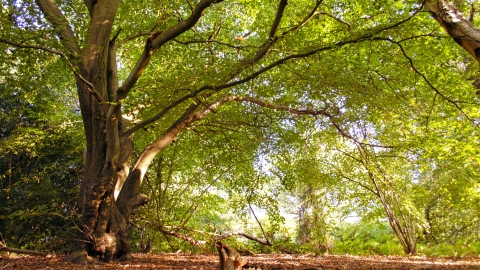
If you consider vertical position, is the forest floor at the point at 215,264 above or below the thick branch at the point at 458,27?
below

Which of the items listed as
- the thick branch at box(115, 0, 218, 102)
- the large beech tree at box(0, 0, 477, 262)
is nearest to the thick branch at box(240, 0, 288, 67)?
the large beech tree at box(0, 0, 477, 262)

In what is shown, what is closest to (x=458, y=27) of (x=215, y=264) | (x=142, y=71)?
(x=142, y=71)

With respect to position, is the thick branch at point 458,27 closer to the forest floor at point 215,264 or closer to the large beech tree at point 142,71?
the large beech tree at point 142,71

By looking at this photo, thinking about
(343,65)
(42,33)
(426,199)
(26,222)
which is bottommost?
(26,222)

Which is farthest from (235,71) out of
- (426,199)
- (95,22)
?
(426,199)

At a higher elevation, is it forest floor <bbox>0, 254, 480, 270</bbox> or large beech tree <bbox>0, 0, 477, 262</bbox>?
large beech tree <bbox>0, 0, 477, 262</bbox>

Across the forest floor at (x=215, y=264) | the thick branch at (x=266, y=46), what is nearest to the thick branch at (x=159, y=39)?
the thick branch at (x=266, y=46)

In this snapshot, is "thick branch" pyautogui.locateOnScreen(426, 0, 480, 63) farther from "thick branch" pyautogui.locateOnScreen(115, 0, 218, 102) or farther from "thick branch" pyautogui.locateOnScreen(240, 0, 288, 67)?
"thick branch" pyautogui.locateOnScreen(115, 0, 218, 102)

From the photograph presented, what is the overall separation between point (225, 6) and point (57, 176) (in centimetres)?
648

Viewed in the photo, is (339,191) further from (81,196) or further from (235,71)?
(81,196)

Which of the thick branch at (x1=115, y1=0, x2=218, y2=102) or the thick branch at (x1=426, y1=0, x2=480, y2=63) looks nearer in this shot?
the thick branch at (x1=426, y1=0, x2=480, y2=63)

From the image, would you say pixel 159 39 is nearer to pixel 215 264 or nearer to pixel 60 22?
pixel 60 22

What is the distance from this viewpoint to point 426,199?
10.2m

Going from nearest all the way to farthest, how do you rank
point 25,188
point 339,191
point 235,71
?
point 235,71, point 25,188, point 339,191
